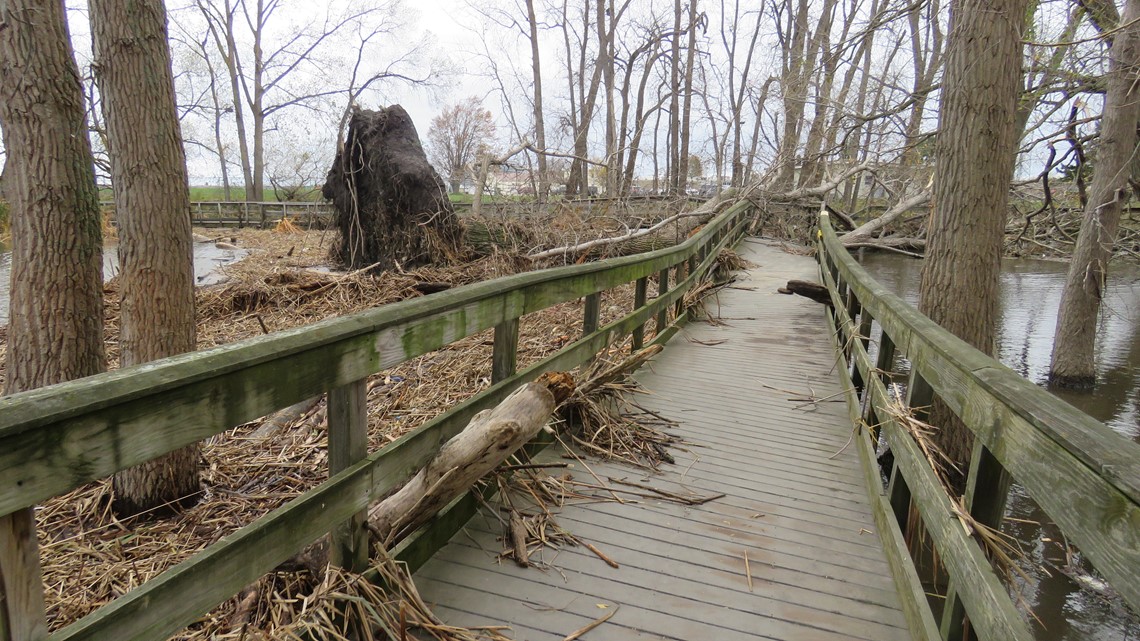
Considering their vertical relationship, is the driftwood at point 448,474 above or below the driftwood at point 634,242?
below

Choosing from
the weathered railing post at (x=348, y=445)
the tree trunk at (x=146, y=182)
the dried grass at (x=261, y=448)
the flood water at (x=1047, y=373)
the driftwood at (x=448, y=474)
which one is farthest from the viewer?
the flood water at (x=1047, y=373)

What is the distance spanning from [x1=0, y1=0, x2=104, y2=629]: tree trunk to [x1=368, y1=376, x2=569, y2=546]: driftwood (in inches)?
132

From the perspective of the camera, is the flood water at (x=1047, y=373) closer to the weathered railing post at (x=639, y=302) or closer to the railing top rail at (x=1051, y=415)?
the railing top rail at (x=1051, y=415)

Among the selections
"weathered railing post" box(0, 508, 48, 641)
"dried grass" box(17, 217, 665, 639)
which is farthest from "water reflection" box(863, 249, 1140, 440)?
"weathered railing post" box(0, 508, 48, 641)

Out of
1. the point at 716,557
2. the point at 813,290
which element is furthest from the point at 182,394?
the point at 813,290

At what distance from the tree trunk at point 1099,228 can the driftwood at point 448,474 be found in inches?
373

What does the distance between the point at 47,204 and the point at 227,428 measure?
13.0 ft

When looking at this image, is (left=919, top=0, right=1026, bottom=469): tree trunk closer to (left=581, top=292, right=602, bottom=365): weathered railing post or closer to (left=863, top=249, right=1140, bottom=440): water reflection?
(left=581, top=292, right=602, bottom=365): weathered railing post

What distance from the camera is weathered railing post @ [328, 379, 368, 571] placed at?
2.18 metres

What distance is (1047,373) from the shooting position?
10.3 m

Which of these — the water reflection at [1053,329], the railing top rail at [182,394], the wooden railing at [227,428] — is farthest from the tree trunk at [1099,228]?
the railing top rail at [182,394]

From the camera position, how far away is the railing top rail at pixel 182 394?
126 cm

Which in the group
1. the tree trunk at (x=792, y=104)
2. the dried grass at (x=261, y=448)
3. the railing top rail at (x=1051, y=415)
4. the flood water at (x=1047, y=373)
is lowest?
the flood water at (x=1047, y=373)

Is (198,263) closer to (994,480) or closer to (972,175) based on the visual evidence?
(972,175)
